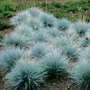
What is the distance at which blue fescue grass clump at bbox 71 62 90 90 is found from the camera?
5891 millimetres

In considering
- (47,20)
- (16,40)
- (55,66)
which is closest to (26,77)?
(55,66)

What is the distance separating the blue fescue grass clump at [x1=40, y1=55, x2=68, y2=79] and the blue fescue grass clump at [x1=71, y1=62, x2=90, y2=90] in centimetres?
40

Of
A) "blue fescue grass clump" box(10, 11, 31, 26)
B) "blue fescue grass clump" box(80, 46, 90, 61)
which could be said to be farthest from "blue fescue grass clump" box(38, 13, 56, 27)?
"blue fescue grass clump" box(80, 46, 90, 61)

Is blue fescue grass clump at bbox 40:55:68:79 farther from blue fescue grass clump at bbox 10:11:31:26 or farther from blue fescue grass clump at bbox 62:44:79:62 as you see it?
blue fescue grass clump at bbox 10:11:31:26

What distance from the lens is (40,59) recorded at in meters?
6.77

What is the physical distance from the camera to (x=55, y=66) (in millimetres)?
6430

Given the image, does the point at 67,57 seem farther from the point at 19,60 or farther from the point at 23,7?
the point at 23,7

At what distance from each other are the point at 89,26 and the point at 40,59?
124 inches

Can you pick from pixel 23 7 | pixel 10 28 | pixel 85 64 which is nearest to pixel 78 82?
pixel 85 64

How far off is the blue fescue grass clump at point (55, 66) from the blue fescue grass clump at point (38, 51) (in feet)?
1.91

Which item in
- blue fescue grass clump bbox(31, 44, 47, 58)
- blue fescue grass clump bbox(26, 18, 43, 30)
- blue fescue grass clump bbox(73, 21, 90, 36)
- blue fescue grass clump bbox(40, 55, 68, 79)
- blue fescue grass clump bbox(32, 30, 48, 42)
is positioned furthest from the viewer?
blue fescue grass clump bbox(26, 18, 43, 30)

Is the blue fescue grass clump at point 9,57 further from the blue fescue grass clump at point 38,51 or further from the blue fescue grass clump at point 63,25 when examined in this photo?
the blue fescue grass clump at point 63,25

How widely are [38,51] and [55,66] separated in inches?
34.7

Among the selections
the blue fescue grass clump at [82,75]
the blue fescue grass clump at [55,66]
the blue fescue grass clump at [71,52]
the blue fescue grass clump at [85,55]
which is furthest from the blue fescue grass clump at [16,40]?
the blue fescue grass clump at [82,75]
